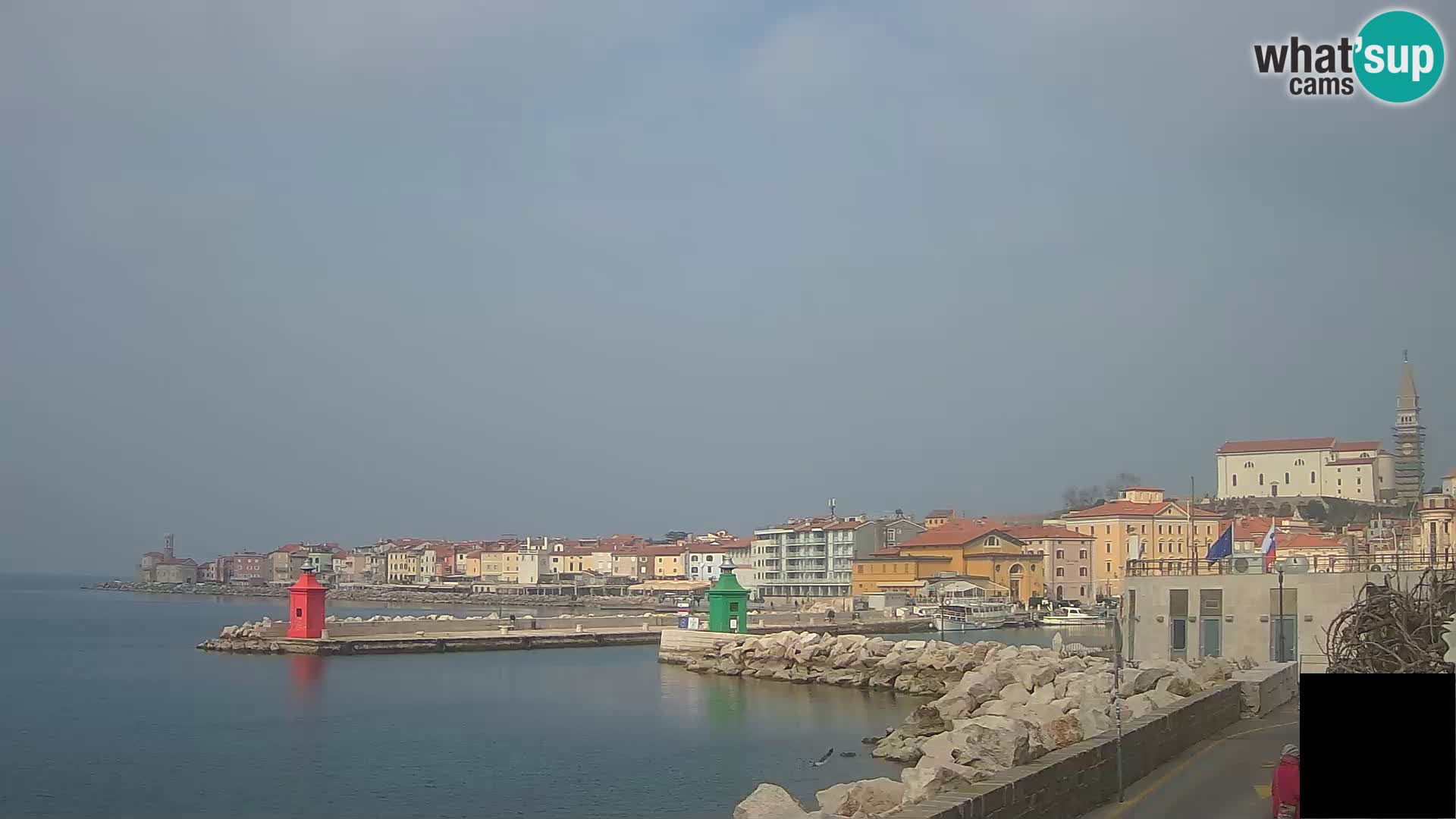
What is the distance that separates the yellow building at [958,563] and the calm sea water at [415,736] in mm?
38260

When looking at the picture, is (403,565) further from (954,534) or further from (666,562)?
(954,534)

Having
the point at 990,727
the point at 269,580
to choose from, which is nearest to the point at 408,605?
the point at 269,580

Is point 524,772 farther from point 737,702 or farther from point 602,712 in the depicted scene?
point 737,702

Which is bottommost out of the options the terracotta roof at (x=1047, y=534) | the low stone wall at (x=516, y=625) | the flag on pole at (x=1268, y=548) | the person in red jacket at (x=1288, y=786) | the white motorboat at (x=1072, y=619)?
the white motorboat at (x=1072, y=619)

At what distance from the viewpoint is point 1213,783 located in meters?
10.9

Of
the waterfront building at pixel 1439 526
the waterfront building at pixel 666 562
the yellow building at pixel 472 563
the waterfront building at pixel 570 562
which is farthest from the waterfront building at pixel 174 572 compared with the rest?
the waterfront building at pixel 1439 526

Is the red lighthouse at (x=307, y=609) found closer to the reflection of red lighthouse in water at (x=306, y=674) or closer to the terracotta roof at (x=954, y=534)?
the reflection of red lighthouse in water at (x=306, y=674)

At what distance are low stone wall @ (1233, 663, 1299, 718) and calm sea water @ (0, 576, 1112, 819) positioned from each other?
6.04m

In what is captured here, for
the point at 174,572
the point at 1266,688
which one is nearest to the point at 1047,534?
the point at 1266,688

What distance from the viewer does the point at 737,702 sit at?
33.2 meters

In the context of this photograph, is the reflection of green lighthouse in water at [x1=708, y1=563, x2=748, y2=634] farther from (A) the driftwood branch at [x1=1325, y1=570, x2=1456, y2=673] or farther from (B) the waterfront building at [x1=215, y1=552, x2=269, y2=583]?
(B) the waterfront building at [x1=215, y1=552, x2=269, y2=583]

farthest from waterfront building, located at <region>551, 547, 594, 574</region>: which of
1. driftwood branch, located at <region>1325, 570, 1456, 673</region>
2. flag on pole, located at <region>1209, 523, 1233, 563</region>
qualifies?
driftwood branch, located at <region>1325, 570, 1456, 673</region>

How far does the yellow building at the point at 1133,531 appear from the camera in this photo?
8188cm

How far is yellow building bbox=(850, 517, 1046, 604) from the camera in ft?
273
